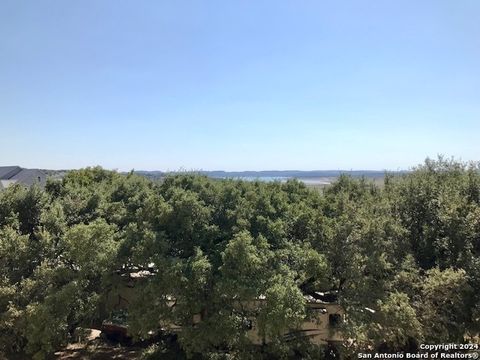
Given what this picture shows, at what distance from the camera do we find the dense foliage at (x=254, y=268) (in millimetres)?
15664

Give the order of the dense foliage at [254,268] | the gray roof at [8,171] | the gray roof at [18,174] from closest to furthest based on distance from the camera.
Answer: the dense foliage at [254,268], the gray roof at [18,174], the gray roof at [8,171]

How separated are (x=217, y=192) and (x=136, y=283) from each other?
6274mm

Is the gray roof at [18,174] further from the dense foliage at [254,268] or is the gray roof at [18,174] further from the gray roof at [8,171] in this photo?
the dense foliage at [254,268]

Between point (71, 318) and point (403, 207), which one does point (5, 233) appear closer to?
point (71, 318)

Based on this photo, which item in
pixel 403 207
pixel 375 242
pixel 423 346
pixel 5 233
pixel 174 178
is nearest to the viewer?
pixel 423 346

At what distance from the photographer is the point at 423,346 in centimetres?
1521

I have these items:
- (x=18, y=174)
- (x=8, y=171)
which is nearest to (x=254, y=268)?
(x=18, y=174)

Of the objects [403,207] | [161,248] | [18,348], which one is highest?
[403,207]

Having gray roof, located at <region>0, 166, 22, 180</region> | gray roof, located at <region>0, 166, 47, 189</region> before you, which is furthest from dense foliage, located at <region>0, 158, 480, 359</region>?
gray roof, located at <region>0, 166, 22, 180</region>

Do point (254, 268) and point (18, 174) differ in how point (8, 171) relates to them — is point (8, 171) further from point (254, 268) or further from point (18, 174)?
point (254, 268)

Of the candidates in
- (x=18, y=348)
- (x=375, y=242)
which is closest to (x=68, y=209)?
(x=18, y=348)

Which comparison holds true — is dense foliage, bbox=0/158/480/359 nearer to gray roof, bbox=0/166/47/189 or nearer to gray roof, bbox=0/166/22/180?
gray roof, bbox=0/166/47/189

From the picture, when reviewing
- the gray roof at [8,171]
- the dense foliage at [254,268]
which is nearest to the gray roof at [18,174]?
the gray roof at [8,171]

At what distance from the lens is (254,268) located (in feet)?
53.3
